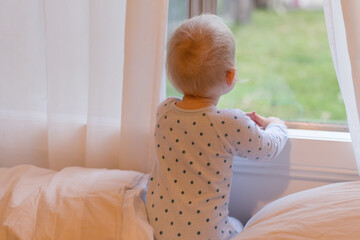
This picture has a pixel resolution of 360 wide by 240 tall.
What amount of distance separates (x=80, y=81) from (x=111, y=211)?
487mm

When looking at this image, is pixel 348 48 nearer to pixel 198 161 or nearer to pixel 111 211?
pixel 198 161

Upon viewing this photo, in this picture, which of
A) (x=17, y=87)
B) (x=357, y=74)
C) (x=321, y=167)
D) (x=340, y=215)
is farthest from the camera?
(x=17, y=87)

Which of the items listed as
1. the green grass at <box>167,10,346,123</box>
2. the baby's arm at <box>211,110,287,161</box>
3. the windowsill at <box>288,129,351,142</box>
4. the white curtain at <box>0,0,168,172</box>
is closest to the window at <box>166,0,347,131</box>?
the green grass at <box>167,10,346,123</box>

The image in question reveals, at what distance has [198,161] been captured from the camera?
41.2 inches

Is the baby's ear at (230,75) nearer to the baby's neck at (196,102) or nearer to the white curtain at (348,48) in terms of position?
the baby's neck at (196,102)

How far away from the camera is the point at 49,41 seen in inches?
50.9

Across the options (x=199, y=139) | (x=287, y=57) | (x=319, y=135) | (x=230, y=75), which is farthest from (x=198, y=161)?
(x=287, y=57)

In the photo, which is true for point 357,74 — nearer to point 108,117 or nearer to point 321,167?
point 321,167

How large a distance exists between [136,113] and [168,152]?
0.26 m

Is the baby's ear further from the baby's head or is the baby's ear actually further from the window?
the window

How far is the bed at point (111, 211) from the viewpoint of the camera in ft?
3.15

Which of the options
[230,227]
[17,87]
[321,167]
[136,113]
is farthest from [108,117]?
[321,167]

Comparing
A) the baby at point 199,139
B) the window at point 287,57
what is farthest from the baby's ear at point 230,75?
the window at point 287,57

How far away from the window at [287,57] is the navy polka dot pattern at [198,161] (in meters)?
1.91
